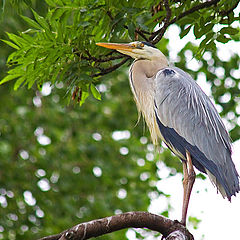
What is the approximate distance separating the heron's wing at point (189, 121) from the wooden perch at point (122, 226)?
3.48 feet

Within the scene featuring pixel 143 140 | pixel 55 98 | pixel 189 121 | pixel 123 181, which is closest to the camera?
pixel 189 121

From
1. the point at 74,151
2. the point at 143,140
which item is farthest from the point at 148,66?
the point at 143,140

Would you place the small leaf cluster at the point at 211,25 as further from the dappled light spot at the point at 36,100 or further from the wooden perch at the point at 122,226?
the dappled light spot at the point at 36,100

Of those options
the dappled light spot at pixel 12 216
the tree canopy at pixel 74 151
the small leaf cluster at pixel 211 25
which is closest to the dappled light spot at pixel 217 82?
the tree canopy at pixel 74 151

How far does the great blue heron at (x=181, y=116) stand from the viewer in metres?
3.94

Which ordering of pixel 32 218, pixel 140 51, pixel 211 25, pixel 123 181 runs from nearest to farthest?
pixel 211 25, pixel 140 51, pixel 32 218, pixel 123 181

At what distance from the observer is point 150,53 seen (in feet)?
14.2

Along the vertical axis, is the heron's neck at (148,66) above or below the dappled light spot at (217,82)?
above

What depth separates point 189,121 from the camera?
4160 mm

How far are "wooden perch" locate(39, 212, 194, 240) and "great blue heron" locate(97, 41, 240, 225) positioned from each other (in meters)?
0.91

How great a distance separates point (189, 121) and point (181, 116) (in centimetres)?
7

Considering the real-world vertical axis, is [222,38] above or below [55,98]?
above

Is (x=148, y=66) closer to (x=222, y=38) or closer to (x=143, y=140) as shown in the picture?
(x=222, y=38)

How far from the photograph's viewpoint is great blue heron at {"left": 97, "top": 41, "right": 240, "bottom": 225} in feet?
12.9
